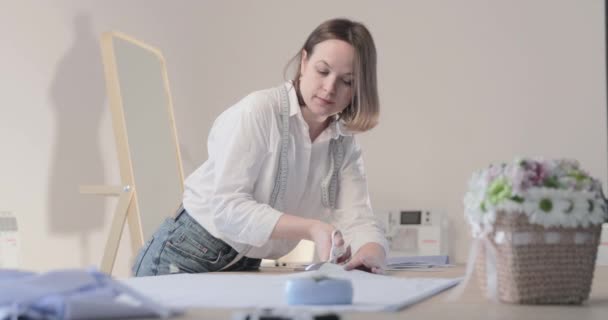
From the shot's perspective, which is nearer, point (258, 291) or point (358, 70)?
point (258, 291)

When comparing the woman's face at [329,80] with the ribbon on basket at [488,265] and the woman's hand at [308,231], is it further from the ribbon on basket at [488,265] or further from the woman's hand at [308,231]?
the ribbon on basket at [488,265]

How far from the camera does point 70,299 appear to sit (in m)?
0.81

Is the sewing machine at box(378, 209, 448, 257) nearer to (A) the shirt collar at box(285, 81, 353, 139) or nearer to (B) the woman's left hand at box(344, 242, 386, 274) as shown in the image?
(A) the shirt collar at box(285, 81, 353, 139)

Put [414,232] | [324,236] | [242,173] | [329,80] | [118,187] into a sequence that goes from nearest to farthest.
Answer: [324,236] < [242,173] < [329,80] < [118,187] < [414,232]

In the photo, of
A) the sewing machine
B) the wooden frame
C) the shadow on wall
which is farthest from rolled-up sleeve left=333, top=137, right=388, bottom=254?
the sewing machine

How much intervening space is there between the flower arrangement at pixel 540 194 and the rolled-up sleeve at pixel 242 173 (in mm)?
677

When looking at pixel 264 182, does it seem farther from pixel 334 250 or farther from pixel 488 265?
pixel 488 265

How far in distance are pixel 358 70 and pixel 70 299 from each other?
1.18 metres

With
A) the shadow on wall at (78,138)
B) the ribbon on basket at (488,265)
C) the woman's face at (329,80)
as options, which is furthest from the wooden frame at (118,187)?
the ribbon on basket at (488,265)

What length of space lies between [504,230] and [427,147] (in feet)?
9.84

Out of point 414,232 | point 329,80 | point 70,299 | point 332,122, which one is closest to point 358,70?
point 329,80

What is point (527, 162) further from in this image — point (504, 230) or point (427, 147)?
point (427, 147)

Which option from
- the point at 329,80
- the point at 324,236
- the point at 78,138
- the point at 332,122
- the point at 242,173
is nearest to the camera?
the point at 324,236

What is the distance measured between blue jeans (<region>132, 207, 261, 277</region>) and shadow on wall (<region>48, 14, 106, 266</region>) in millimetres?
1342
